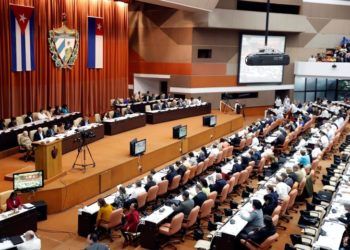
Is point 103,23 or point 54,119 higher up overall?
point 103,23

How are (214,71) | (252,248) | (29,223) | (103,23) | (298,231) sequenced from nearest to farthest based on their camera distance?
(252,248)
(29,223)
(298,231)
(103,23)
(214,71)

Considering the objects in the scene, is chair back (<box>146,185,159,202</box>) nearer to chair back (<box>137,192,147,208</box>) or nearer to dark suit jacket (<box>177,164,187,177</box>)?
chair back (<box>137,192,147,208</box>)

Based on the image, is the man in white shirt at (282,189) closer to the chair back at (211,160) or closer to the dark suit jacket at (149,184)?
the dark suit jacket at (149,184)

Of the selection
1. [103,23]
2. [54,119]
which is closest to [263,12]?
[103,23]

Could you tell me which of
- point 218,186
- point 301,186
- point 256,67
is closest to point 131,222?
point 218,186

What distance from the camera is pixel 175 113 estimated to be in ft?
72.9

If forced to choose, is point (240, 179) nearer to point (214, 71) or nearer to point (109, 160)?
point (109, 160)

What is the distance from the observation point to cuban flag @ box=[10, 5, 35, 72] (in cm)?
1739

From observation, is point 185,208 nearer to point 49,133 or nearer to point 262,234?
point 262,234

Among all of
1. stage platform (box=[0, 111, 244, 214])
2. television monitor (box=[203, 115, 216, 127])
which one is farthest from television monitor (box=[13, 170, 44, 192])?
television monitor (box=[203, 115, 216, 127])

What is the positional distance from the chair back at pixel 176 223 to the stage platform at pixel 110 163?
357 cm

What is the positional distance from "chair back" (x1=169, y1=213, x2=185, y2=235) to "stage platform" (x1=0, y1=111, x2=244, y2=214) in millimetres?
3574

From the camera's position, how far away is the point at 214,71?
Result: 27.0 metres

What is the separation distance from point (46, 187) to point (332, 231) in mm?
6844
